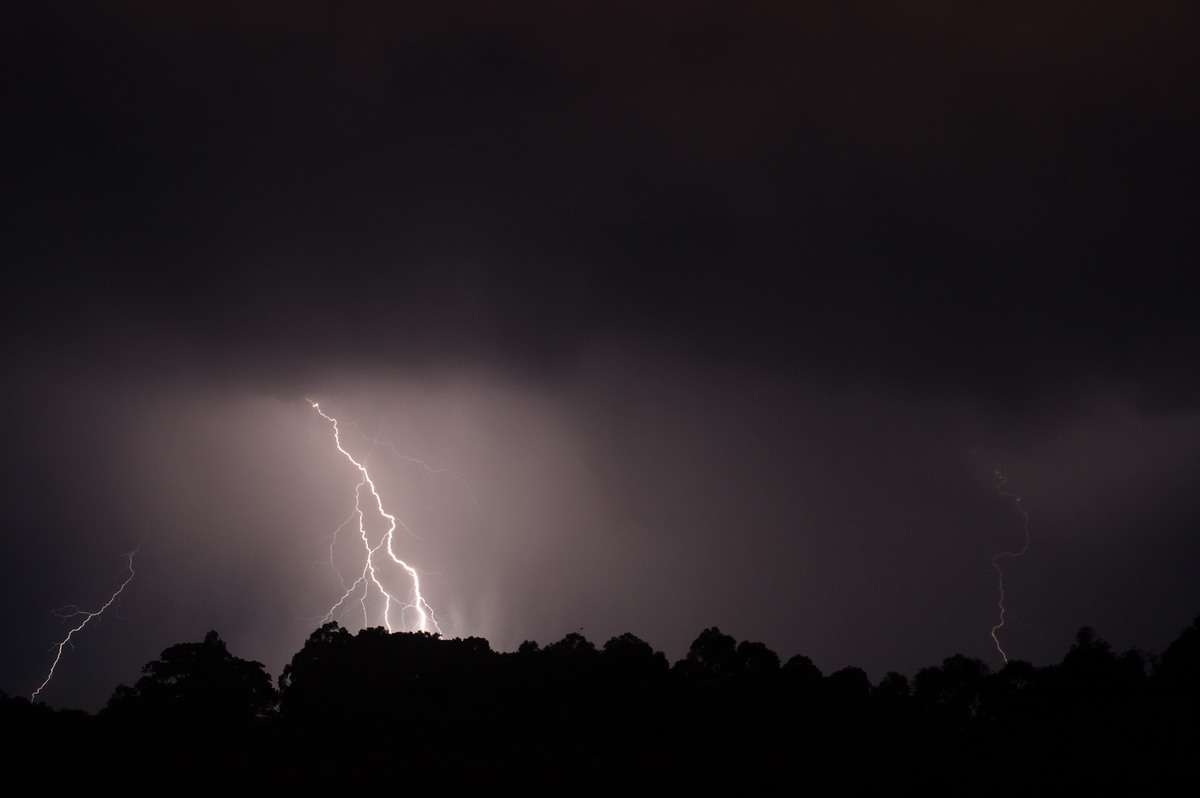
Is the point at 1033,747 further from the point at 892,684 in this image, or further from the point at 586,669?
the point at 586,669

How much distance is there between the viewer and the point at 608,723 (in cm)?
3284

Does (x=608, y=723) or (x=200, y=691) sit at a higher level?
(x=200, y=691)

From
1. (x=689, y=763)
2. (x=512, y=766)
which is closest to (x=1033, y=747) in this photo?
(x=689, y=763)

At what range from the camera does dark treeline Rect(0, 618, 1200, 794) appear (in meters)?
23.4

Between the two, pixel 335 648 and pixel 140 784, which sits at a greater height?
pixel 335 648

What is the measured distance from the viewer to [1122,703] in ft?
99.1

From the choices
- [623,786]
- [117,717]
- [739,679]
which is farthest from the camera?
[739,679]

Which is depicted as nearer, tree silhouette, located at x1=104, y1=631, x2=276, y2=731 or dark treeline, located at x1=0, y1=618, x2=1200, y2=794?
dark treeline, located at x1=0, y1=618, x2=1200, y2=794

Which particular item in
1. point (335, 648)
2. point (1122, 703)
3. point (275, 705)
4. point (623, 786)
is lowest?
point (623, 786)

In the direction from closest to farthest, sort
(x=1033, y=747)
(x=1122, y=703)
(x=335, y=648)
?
(x=1033, y=747) < (x=1122, y=703) < (x=335, y=648)

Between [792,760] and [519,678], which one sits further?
[519,678]

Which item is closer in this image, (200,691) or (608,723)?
(608,723)

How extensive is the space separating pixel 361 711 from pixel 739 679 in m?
16.6

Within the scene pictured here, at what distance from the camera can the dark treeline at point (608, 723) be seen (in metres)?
23.4
